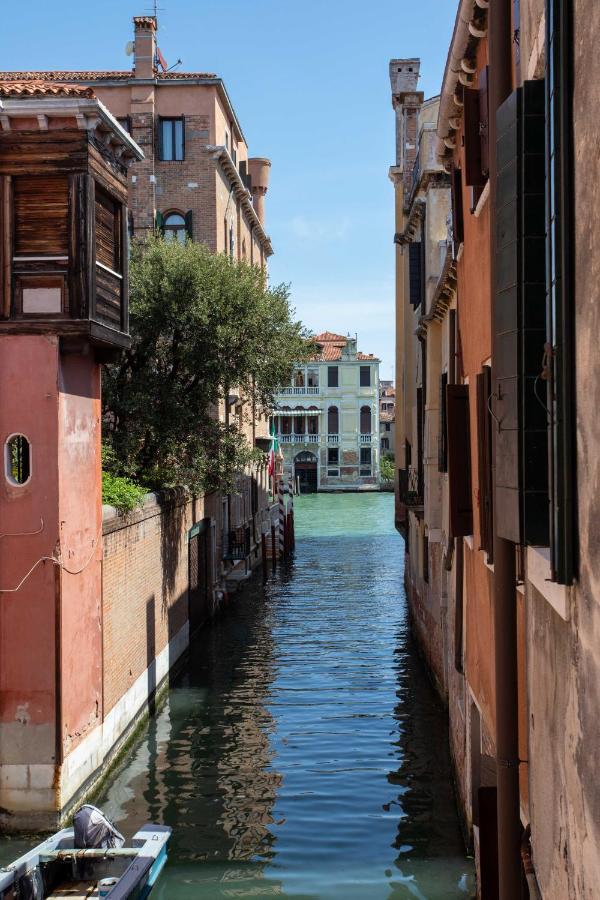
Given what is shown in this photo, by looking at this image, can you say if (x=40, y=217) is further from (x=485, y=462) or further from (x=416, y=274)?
(x=416, y=274)

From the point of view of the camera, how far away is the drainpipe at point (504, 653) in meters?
4.93

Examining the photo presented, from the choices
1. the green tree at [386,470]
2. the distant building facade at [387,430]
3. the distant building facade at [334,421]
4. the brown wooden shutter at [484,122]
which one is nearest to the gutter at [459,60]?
the brown wooden shutter at [484,122]

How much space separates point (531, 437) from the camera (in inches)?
159

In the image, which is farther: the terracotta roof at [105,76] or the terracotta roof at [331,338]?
the terracotta roof at [331,338]

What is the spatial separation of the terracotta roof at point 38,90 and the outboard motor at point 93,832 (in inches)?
261

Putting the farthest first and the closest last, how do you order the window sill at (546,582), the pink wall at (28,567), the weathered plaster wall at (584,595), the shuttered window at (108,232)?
the shuttered window at (108,232)
the pink wall at (28,567)
the window sill at (546,582)
the weathered plaster wall at (584,595)

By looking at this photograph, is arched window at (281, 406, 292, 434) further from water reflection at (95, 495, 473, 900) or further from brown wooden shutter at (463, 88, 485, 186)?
brown wooden shutter at (463, 88, 485, 186)

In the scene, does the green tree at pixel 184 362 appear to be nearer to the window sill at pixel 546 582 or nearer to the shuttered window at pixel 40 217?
the shuttered window at pixel 40 217

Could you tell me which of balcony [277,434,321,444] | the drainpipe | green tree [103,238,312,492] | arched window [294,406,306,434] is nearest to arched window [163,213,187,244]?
green tree [103,238,312,492]

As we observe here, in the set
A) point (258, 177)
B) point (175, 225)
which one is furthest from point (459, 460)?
point (258, 177)

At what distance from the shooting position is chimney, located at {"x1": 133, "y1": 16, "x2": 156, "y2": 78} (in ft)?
79.2

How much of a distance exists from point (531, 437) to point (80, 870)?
572cm

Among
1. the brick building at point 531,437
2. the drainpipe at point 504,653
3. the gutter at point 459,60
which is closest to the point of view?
the brick building at point 531,437

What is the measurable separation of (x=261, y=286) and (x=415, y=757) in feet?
32.9
